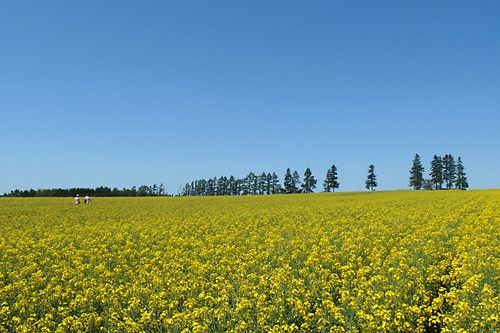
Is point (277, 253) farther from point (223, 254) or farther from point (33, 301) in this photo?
point (33, 301)

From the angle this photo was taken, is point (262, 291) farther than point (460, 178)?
No

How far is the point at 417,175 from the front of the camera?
11019 centimetres

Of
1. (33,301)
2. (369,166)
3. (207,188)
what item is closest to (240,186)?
(207,188)

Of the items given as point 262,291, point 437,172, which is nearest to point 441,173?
point 437,172

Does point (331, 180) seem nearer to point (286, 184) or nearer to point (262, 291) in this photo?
point (286, 184)

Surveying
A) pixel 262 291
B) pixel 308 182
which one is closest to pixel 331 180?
pixel 308 182

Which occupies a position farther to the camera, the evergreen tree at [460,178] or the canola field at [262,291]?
the evergreen tree at [460,178]

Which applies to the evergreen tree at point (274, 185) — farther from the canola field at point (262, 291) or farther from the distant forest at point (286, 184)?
the canola field at point (262, 291)

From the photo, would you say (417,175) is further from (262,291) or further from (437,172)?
(262,291)

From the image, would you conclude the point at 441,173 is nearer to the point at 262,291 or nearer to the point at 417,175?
the point at 417,175

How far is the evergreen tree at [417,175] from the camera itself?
110 m

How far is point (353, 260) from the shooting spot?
9688 mm

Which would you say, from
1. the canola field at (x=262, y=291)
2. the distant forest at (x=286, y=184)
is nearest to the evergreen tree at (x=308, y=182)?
the distant forest at (x=286, y=184)

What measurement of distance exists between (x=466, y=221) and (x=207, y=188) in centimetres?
14642
